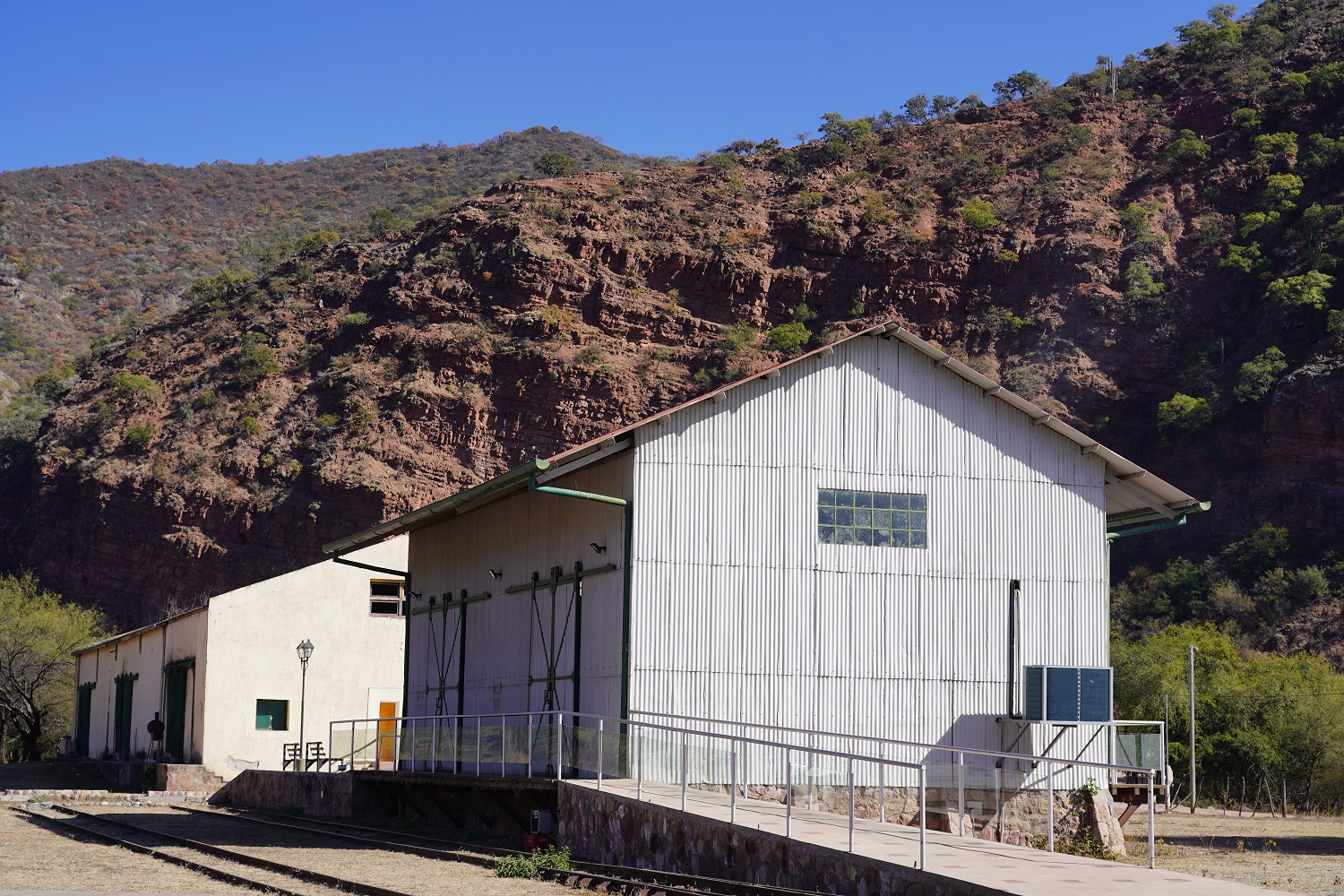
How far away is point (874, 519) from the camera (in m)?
24.0

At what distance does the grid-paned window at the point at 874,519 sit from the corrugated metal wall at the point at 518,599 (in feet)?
10.8

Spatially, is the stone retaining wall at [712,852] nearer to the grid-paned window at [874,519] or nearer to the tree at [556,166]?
the grid-paned window at [874,519]

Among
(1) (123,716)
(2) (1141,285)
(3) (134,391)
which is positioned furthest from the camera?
(2) (1141,285)

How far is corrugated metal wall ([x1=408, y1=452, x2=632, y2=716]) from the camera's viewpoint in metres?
23.2

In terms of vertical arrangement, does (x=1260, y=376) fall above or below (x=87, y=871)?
above

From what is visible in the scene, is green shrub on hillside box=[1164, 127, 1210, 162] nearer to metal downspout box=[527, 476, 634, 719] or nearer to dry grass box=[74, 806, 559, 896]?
metal downspout box=[527, 476, 634, 719]

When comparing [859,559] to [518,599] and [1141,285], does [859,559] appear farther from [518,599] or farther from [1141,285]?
[1141,285]

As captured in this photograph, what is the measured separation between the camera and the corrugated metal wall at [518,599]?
915 inches

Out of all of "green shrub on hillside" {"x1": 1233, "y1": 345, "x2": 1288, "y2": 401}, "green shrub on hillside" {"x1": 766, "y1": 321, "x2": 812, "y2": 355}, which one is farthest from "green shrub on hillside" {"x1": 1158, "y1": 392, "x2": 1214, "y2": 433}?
"green shrub on hillside" {"x1": 766, "y1": 321, "x2": 812, "y2": 355}

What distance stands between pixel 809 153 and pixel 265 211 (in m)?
61.3

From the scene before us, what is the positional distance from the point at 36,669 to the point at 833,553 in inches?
1737

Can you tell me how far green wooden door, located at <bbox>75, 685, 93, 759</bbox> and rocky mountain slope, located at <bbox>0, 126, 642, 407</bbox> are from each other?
45924mm

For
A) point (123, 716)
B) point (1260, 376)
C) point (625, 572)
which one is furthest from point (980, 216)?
point (625, 572)

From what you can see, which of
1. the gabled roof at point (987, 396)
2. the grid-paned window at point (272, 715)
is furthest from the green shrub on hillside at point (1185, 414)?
the gabled roof at point (987, 396)
